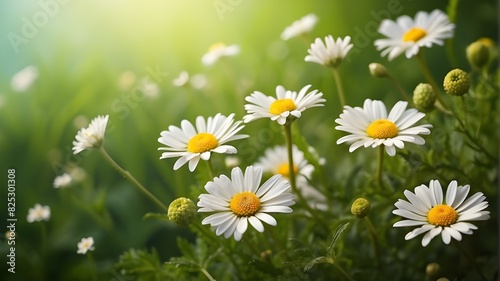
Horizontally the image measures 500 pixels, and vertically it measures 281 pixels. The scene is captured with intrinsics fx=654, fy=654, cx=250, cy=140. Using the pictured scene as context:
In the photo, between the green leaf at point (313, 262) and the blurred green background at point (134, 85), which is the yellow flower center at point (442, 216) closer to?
the green leaf at point (313, 262)

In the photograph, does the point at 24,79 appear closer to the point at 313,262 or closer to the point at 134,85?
the point at 134,85

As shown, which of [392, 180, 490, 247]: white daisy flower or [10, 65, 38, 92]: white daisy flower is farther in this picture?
[10, 65, 38, 92]: white daisy flower

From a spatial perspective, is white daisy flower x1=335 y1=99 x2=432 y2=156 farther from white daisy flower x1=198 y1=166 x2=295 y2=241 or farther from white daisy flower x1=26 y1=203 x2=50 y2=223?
white daisy flower x1=26 y1=203 x2=50 y2=223

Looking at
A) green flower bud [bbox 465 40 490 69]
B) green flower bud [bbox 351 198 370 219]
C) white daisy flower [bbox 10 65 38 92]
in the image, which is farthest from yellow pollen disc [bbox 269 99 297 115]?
white daisy flower [bbox 10 65 38 92]

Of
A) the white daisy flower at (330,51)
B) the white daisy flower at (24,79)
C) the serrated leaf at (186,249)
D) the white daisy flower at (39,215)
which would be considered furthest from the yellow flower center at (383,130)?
the white daisy flower at (24,79)

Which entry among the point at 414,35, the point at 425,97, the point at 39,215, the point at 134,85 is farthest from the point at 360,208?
the point at 134,85
